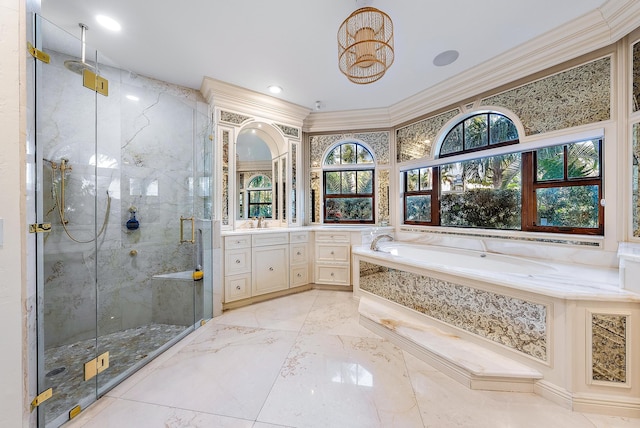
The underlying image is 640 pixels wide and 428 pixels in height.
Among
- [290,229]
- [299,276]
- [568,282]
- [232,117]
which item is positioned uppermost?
[232,117]

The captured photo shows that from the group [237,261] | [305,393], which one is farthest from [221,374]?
[237,261]

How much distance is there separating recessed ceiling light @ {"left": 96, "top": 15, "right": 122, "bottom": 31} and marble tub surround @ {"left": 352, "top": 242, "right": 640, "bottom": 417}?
3.34 metres

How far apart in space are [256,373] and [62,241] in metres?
2.03

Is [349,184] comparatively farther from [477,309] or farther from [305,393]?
[305,393]

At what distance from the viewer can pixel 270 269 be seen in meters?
3.04

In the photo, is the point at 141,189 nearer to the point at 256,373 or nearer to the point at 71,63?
the point at 71,63

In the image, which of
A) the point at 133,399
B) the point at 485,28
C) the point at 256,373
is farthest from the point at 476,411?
the point at 485,28

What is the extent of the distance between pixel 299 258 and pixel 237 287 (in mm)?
919

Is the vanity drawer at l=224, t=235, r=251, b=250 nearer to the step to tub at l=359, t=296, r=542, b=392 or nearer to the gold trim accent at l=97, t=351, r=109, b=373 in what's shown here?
the gold trim accent at l=97, t=351, r=109, b=373

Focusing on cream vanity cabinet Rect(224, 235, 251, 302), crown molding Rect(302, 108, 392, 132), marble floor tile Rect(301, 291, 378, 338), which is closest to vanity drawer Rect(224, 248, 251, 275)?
cream vanity cabinet Rect(224, 235, 251, 302)

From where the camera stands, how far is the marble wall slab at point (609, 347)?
1304mm

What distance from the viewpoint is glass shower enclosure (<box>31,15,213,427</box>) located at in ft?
5.13

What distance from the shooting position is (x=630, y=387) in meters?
1.31

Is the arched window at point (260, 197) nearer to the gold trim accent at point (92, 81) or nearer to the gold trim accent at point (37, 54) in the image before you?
the gold trim accent at point (92, 81)
